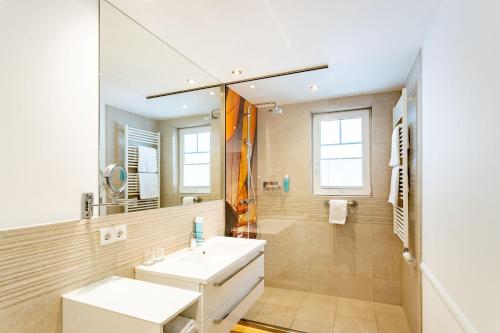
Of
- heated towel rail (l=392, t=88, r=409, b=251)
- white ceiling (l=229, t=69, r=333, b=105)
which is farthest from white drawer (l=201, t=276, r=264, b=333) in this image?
white ceiling (l=229, t=69, r=333, b=105)

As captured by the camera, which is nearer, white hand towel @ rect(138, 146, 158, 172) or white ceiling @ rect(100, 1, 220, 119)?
white ceiling @ rect(100, 1, 220, 119)

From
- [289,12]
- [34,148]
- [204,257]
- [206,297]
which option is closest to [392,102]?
[289,12]

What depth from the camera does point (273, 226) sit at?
2865 mm

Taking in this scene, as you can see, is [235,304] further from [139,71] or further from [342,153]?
[342,153]

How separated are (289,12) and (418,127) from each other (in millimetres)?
1271

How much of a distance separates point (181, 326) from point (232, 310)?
52 cm

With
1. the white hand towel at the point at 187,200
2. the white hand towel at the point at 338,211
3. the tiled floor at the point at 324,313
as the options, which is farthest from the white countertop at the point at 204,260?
the white hand towel at the point at 338,211

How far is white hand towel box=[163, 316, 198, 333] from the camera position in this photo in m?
1.24

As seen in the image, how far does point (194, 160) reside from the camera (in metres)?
2.27

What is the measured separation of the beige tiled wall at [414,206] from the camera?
2002 mm

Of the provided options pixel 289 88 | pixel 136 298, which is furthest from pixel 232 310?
pixel 289 88

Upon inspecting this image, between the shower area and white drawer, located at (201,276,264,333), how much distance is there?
0.76 meters

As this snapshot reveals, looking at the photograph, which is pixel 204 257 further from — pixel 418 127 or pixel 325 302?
pixel 418 127

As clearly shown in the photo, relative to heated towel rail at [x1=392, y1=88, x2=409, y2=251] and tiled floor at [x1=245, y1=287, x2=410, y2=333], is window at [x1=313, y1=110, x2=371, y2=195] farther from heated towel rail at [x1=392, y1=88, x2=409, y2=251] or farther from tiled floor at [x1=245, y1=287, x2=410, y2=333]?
tiled floor at [x1=245, y1=287, x2=410, y2=333]
